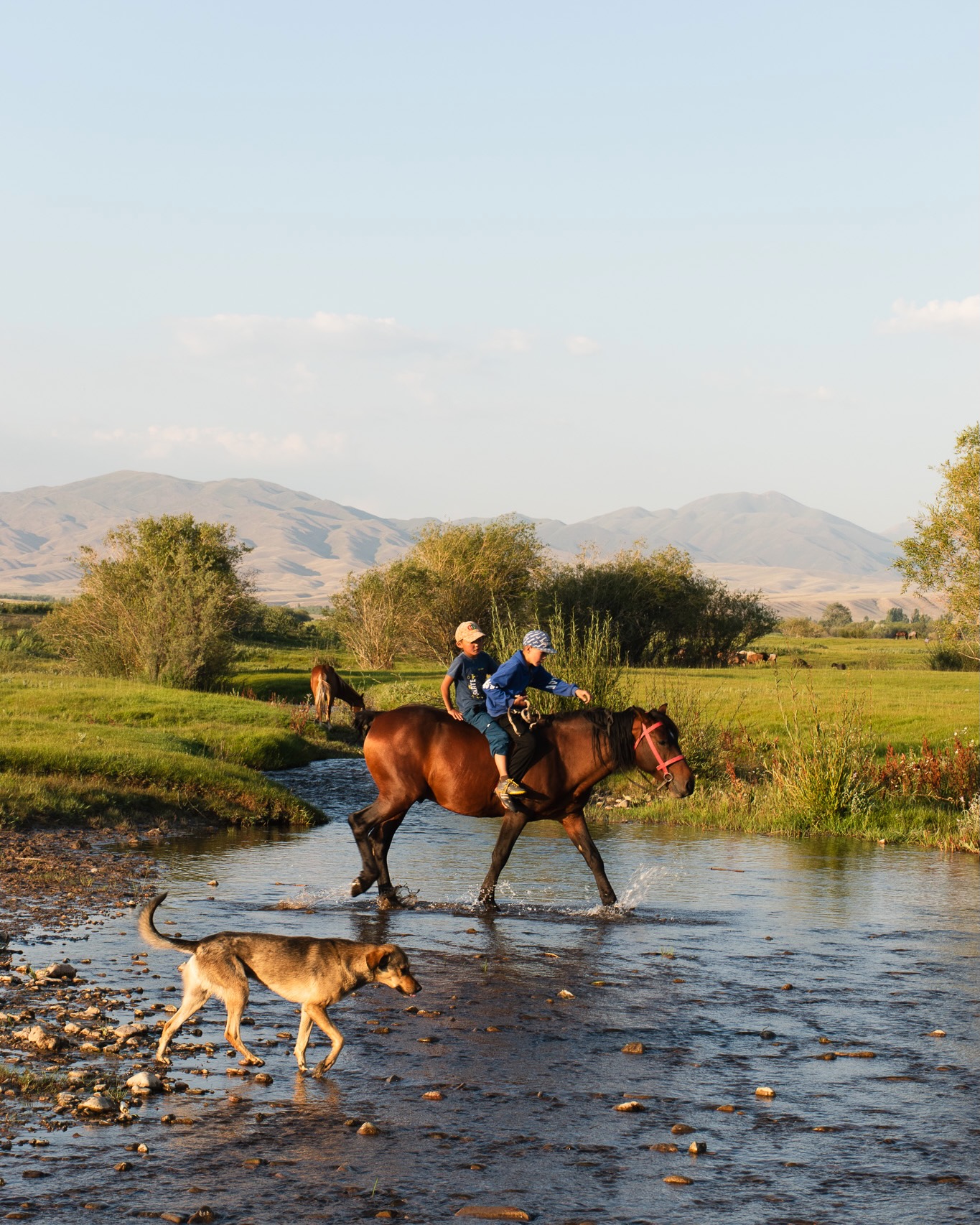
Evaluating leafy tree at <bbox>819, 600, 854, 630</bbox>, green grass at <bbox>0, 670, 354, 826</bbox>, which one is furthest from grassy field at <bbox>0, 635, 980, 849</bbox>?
leafy tree at <bbox>819, 600, 854, 630</bbox>

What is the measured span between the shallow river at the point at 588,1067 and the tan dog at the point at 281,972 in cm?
28

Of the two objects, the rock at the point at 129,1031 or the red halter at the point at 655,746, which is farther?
the red halter at the point at 655,746

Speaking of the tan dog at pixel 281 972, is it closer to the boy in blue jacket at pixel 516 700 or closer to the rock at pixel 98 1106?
the rock at pixel 98 1106

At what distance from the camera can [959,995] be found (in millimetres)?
9102

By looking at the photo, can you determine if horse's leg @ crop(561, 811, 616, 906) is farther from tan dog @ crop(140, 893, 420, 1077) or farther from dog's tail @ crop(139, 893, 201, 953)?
dog's tail @ crop(139, 893, 201, 953)

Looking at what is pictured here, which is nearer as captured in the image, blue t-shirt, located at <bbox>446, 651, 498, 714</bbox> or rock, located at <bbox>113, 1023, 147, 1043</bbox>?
rock, located at <bbox>113, 1023, 147, 1043</bbox>

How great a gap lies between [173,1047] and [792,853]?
11.0 meters

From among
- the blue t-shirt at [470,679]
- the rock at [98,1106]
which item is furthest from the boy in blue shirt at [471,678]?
the rock at [98,1106]

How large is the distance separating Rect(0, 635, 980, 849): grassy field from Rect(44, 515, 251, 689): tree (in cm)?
183

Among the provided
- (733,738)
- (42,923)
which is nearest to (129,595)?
(733,738)

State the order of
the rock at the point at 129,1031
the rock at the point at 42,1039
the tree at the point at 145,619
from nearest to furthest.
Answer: the rock at the point at 42,1039 < the rock at the point at 129,1031 < the tree at the point at 145,619

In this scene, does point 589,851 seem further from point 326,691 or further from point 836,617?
point 836,617

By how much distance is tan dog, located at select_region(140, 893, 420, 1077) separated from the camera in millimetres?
6855

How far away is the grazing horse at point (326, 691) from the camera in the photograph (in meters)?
12.7
